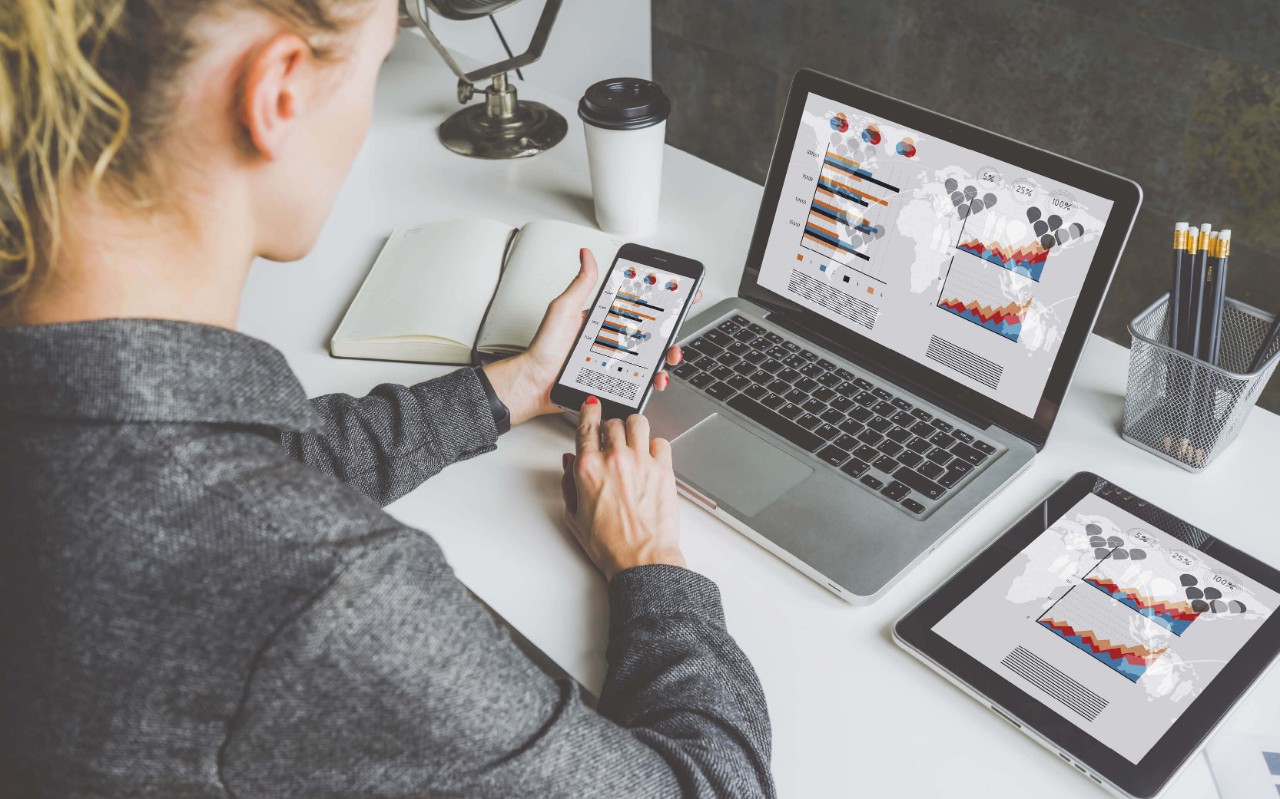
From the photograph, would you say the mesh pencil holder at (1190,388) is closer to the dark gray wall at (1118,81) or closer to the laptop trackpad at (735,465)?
the laptop trackpad at (735,465)

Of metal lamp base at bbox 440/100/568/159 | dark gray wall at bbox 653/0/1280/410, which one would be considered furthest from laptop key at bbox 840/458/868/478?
dark gray wall at bbox 653/0/1280/410

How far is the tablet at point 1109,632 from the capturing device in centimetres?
71

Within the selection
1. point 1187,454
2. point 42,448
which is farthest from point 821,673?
point 42,448

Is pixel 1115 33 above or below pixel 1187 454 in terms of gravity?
above

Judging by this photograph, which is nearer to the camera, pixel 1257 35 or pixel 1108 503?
pixel 1108 503

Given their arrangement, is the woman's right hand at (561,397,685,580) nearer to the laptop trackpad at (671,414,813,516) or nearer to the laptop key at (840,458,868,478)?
the laptop trackpad at (671,414,813,516)

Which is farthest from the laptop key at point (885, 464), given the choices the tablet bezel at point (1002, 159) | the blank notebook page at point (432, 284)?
the blank notebook page at point (432, 284)

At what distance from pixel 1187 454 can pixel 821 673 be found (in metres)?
0.42

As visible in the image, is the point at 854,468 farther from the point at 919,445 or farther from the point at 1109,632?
the point at 1109,632

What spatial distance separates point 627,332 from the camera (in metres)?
1.06

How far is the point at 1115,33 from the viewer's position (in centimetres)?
213

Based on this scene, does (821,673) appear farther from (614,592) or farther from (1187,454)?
(1187,454)

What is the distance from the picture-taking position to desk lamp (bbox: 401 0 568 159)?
A: 5.00 ft

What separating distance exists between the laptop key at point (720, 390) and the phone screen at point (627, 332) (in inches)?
2.4
